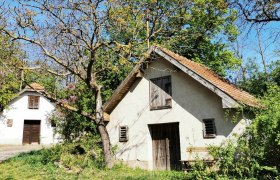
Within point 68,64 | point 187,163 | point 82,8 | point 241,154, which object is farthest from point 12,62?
point 241,154

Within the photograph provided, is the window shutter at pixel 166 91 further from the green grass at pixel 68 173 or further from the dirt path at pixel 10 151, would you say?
the dirt path at pixel 10 151

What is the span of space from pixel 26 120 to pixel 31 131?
1488mm

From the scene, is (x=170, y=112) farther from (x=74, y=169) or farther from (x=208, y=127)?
(x=74, y=169)

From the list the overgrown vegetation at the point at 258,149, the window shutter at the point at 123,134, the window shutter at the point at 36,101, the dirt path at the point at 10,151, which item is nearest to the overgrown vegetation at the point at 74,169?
the overgrown vegetation at the point at 258,149

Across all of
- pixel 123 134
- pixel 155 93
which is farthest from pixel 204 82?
pixel 123 134

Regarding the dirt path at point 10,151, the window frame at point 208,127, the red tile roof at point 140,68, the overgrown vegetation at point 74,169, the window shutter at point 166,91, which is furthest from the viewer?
the dirt path at point 10,151

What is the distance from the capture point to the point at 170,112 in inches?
551

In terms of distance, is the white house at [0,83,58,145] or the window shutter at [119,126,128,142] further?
the white house at [0,83,58,145]

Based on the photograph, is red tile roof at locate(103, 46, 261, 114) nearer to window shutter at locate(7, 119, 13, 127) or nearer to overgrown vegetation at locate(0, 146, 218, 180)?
overgrown vegetation at locate(0, 146, 218, 180)

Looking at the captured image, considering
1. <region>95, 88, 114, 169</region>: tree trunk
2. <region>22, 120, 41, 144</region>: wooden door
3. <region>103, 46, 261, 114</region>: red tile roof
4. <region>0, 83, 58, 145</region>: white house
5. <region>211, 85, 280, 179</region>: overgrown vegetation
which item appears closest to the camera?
<region>211, 85, 280, 179</region>: overgrown vegetation

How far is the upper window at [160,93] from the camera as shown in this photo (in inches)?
560

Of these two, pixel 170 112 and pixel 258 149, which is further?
pixel 170 112

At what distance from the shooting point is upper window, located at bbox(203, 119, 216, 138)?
12359mm

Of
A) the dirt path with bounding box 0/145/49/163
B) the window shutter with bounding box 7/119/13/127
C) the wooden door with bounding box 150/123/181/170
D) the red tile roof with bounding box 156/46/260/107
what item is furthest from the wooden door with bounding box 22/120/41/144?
the red tile roof with bounding box 156/46/260/107
